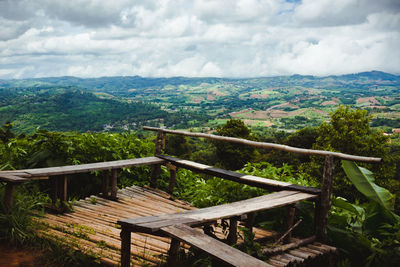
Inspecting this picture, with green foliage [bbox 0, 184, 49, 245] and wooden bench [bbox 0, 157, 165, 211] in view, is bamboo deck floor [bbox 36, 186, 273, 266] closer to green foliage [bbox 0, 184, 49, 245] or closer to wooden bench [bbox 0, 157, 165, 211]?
green foliage [bbox 0, 184, 49, 245]

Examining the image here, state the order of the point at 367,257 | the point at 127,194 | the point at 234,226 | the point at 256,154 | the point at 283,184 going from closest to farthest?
the point at 234,226 → the point at 367,257 → the point at 283,184 → the point at 127,194 → the point at 256,154

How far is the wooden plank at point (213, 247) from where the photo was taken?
1899mm

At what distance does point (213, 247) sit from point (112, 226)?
6.65 feet

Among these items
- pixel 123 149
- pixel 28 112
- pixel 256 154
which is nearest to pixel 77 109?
pixel 28 112

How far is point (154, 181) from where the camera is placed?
5.52 metres

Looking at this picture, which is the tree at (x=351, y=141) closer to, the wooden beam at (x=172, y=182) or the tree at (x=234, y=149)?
the tree at (x=234, y=149)

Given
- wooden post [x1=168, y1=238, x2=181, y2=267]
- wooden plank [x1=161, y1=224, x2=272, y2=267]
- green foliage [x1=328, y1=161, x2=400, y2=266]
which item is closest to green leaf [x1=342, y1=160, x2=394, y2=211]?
green foliage [x1=328, y1=161, x2=400, y2=266]

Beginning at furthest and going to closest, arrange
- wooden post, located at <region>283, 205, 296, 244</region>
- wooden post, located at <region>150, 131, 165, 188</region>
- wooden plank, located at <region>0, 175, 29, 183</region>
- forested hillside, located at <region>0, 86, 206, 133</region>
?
forested hillside, located at <region>0, 86, 206, 133</region> → wooden post, located at <region>150, 131, 165, 188</region> → wooden plank, located at <region>0, 175, 29, 183</region> → wooden post, located at <region>283, 205, 296, 244</region>

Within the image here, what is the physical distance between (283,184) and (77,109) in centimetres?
11911

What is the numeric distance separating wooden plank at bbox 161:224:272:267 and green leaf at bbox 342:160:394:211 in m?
2.27

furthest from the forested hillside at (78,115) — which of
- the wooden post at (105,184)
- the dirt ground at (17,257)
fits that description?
the dirt ground at (17,257)

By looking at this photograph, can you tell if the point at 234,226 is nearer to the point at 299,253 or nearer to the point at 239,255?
the point at 299,253

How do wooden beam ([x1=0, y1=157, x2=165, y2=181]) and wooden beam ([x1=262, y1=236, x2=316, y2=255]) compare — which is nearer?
wooden beam ([x1=262, y1=236, x2=316, y2=255])

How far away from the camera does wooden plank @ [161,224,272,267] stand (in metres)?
1.90
